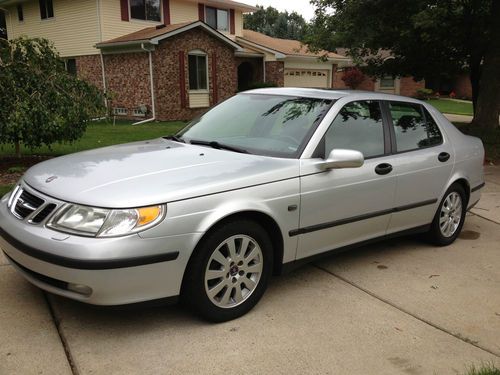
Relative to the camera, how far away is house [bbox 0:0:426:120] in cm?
1952

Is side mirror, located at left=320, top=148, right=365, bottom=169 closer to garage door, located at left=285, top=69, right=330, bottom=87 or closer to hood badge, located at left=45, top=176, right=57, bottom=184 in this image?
hood badge, located at left=45, top=176, right=57, bottom=184

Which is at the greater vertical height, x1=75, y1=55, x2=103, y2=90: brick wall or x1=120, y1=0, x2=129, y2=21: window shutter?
x1=120, y1=0, x2=129, y2=21: window shutter

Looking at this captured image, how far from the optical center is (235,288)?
3.56 meters

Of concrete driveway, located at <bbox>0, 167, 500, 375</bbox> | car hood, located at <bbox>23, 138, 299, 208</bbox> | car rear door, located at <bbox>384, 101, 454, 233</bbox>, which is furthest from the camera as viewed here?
car rear door, located at <bbox>384, 101, 454, 233</bbox>

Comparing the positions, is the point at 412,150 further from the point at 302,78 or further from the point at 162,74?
the point at 302,78

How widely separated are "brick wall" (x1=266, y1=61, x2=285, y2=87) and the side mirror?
2138 centimetres

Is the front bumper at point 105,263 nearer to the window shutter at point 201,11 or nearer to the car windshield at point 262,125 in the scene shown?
the car windshield at point 262,125

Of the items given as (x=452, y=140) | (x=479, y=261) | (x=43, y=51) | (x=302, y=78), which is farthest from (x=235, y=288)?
(x=302, y=78)

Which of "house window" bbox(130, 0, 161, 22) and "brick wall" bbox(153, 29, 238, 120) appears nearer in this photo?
"brick wall" bbox(153, 29, 238, 120)

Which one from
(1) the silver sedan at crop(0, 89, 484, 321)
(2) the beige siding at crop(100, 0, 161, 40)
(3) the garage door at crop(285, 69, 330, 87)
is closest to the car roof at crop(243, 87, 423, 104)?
(1) the silver sedan at crop(0, 89, 484, 321)

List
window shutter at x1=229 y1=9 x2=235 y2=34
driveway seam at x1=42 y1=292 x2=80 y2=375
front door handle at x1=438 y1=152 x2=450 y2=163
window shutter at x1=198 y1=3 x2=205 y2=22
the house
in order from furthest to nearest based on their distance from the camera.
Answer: window shutter at x1=229 y1=9 x2=235 y2=34 → window shutter at x1=198 y1=3 x2=205 y2=22 → the house → front door handle at x1=438 y1=152 x2=450 y2=163 → driveway seam at x1=42 y1=292 x2=80 y2=375

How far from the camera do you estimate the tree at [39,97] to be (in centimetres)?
722

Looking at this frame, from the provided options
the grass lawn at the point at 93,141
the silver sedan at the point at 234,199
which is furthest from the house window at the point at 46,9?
the silver sedan at the point at 234,199

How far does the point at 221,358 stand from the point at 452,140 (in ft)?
11.6
